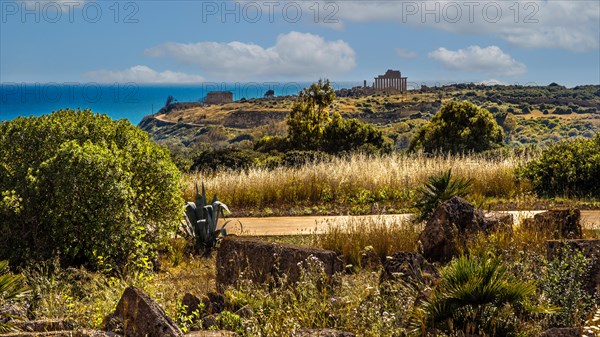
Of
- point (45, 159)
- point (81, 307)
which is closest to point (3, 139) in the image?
point (45, 159)

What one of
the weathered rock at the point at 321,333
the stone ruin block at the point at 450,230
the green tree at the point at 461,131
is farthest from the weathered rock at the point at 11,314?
the green tree at the point at 461,131

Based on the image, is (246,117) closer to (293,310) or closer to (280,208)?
(280,208)

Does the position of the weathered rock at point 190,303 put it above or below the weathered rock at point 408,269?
below

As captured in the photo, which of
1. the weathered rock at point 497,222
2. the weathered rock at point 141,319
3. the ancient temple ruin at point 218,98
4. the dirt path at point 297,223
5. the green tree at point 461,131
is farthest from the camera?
the ancient temple ruin at point 218,98

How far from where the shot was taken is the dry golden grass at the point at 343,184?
1630 cm

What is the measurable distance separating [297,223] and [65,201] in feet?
19.7

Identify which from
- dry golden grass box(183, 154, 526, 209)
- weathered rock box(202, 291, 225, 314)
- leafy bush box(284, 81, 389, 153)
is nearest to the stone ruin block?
weathered rock box(202, 291, 225, 314)

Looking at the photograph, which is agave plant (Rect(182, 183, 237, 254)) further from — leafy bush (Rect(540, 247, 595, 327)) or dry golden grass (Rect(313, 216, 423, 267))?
leafy bush (Rect(540, 247, 595, 327))

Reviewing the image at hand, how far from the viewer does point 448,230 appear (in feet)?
31.9

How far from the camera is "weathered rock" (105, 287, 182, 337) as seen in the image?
18.4ft

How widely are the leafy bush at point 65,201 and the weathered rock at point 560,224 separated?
546 cm

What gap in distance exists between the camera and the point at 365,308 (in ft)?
20.4

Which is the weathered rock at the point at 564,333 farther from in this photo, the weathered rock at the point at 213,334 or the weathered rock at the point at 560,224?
the weathered rock at the point at 560,224

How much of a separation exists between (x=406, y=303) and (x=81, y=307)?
325 centimetres
